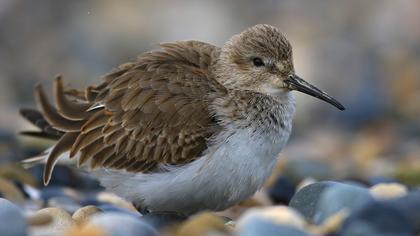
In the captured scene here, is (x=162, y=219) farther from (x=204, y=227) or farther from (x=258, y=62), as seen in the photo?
(x=258, y=62)

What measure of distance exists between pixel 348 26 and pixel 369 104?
114 inches

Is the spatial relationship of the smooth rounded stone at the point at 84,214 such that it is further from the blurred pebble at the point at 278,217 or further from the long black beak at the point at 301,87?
the long black beak at the point at 301,87

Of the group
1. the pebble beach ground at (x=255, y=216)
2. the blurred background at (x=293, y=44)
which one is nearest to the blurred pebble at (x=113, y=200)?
the pebble beach ground at (x=255, y=216)

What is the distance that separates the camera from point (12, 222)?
3.86 m

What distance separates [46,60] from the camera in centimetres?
1266

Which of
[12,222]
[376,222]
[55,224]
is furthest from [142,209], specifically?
[376,222]

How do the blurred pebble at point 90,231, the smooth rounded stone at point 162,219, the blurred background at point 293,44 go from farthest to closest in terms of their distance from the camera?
the blurred background at point 293,44, the smooth rounded stone at point 162,219, the blurred pebble at point 90,231

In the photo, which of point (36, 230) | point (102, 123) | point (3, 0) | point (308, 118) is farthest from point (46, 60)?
point (36, 230)

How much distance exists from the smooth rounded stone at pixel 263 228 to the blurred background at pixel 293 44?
18.5ft

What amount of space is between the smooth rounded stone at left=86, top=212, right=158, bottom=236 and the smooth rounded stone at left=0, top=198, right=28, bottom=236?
13.8 inches

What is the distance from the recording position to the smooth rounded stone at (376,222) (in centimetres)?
371

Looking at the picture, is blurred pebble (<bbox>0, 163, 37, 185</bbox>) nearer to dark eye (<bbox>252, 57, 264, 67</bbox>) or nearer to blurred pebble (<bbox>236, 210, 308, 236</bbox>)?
dark eye (<bbox>252, 57, 264, 67</bbox>)

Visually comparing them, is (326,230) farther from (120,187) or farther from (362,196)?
(120,187)

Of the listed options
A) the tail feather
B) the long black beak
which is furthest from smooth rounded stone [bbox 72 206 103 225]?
the long black beak
